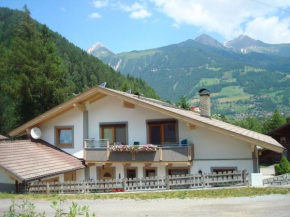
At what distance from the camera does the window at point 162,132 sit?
1672 cm

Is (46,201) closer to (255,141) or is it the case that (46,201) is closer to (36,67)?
(255,141)

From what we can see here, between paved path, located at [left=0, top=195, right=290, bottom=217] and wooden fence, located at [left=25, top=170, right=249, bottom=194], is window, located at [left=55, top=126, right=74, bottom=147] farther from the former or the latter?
paved path, located at [left=0, top=195, right=290, bottom=217]

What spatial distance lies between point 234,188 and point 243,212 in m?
3.92

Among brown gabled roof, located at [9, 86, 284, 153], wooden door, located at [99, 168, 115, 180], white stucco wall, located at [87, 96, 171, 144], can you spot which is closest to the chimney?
brown gabled roof, located at [9, 86, 284, 153]

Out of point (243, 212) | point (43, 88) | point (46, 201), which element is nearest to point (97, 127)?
point (46, 201)

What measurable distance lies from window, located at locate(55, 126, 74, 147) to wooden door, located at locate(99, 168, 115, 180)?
2.52 m

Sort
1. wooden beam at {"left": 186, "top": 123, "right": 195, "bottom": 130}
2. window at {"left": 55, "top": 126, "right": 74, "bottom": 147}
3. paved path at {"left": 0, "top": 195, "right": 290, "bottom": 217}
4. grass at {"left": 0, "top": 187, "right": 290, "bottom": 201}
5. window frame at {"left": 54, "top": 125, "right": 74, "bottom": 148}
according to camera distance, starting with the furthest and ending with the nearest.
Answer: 1. window at {"left": 55, "top": 126, "right": 74, "bottom": 147}
2. window frame at {"left": 54, "top": 125, "right": 74, "bottom": 148}
3. wooden beam at {"left": 186, "top": 123, "right": 195, "bottom": 130}
4. grass at {"left": 0, "top": 187, "right": 290, "bottom": 201}
5. paved path at {"left": 0, "top": 195, "right": 290, "bottom": 217}

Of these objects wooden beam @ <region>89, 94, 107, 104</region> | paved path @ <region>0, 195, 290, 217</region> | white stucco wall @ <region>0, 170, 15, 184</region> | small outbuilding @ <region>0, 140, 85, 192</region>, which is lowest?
paved path @ <region>0, 195, 290, 217</region>

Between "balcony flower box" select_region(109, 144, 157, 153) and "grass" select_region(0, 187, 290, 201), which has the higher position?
"balcony flower box" select_region(109, 144, 157, 153)

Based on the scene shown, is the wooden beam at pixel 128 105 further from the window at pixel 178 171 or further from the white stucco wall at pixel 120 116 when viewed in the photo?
the window at pixel 178 171

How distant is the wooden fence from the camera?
536 inches

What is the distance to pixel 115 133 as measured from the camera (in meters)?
18.0

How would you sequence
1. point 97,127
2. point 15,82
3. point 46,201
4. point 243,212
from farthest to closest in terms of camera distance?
1. point 15,82
2. point 97,127
3. point 46,201
4. point 243,212

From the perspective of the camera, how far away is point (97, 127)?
719 inches
